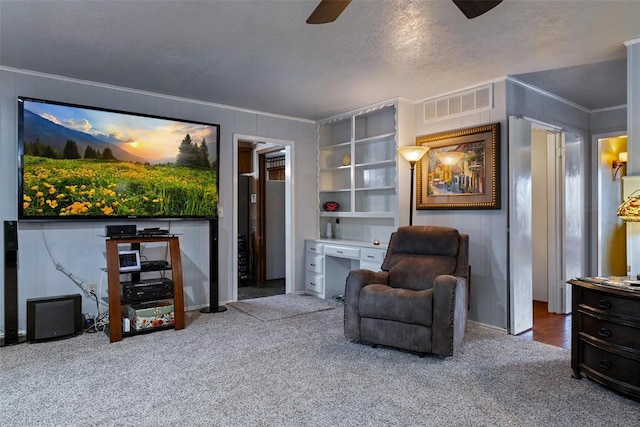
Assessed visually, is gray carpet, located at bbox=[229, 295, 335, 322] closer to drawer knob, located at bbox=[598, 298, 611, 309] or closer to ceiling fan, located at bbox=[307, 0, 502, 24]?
drawer knob, located at bbox=[598, 298, 611, 309]

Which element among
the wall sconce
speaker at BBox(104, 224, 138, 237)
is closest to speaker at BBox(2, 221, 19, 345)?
speaker at BBox(104, 224, 138, 237)

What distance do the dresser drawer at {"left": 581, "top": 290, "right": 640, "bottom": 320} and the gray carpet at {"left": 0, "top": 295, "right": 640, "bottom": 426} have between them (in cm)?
50

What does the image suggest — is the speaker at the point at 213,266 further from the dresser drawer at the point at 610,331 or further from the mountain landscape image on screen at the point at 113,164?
the dresser drawer at the point at 610,331

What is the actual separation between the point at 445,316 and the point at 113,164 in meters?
3.32

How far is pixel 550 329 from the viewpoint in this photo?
12.4ft

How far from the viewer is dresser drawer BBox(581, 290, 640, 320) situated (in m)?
2.26

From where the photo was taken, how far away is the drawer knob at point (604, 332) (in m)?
2.38

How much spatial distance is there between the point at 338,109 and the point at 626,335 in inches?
143

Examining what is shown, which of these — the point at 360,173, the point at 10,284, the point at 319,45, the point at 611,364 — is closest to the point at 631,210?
the point at 611,364

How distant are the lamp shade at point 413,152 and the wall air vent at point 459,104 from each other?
1.45 ft

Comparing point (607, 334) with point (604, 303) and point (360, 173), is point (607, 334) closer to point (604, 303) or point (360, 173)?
point (604, 303)

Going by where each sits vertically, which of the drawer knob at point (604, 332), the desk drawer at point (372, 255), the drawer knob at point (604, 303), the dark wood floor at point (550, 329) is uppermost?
the desk drawer at point (372, 255)

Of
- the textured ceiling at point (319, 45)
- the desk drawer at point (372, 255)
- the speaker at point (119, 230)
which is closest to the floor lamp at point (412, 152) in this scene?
the textured ceiling at point (319, 45)

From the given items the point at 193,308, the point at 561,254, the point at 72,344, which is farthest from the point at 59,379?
the point at 561,254
